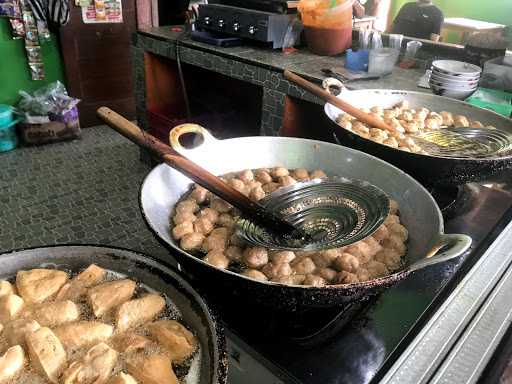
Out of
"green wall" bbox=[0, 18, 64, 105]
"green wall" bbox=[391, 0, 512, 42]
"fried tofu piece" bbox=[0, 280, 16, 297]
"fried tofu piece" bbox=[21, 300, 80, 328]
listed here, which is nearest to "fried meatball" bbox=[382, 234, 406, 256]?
"fried tofu piece" bbox=[21, 300, 80, 328]

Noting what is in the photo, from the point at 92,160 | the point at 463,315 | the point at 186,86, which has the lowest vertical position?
the point at 92,160

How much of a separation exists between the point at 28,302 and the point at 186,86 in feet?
9.25

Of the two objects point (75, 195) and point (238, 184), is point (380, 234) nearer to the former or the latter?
point (238, 184)

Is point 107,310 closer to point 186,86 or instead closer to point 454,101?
point 454,101

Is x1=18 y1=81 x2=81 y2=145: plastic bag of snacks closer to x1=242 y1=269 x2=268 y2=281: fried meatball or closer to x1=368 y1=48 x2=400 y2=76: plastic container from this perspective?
x1=368 y1=48 x2=400 y2=76: plastic container

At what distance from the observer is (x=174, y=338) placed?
688mm

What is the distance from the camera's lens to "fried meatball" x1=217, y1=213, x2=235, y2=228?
1012 mm

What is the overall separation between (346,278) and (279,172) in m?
0.44

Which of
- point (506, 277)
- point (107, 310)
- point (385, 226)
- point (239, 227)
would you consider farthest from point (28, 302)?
point (506, 277)

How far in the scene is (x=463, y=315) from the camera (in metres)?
0.87

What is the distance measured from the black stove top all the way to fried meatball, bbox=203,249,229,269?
3.6 inches

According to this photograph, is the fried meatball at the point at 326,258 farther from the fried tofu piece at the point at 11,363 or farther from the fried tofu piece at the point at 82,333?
the fried tofu piece at the point at 11,363

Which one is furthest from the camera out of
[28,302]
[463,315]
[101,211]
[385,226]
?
[101,211]

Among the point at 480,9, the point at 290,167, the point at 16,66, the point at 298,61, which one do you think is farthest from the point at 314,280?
the point at 480,9
